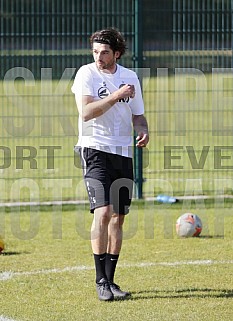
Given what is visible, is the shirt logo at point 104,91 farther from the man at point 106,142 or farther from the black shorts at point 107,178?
the black shorts at point 107,178

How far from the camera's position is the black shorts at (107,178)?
7.60 meters

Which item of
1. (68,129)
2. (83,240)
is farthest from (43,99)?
(83,240)

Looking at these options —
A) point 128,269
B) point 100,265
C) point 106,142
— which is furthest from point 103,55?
point 128,269

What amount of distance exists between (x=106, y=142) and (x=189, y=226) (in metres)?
2.89

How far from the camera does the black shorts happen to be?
760 cm

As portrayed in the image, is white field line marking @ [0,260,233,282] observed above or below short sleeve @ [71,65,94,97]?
below

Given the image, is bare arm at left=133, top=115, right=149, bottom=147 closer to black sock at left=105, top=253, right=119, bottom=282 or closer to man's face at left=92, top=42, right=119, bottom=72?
man's face at left=92, top=42, right=119, bottom=72

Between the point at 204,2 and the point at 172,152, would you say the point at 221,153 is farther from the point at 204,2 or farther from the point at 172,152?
the point at 204,2

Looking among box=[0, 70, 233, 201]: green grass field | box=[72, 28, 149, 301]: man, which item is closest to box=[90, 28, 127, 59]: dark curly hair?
box=[72, 28, 149, 301]: man

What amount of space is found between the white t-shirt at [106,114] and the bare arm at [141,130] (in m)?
0.09

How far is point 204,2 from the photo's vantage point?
42.3 ft

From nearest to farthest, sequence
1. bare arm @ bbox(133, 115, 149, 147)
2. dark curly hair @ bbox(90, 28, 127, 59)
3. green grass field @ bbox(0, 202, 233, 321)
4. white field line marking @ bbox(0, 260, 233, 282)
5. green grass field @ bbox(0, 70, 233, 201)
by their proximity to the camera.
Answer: green grass field @ bbox(0, 202, 233, 321) < dark curly hair @ bbox(90, 28, 127, 59) < bare arm @ bbox(133, 115, 149, 147) < white field line marking @ bbox(0, 260, 233, 282) < green grass field @ bbox(0, 70, 233, 201)

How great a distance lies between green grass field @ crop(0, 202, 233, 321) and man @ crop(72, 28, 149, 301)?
0.38 metres

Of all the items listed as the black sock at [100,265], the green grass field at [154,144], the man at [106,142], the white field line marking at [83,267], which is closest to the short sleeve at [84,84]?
the man at [106,142]
